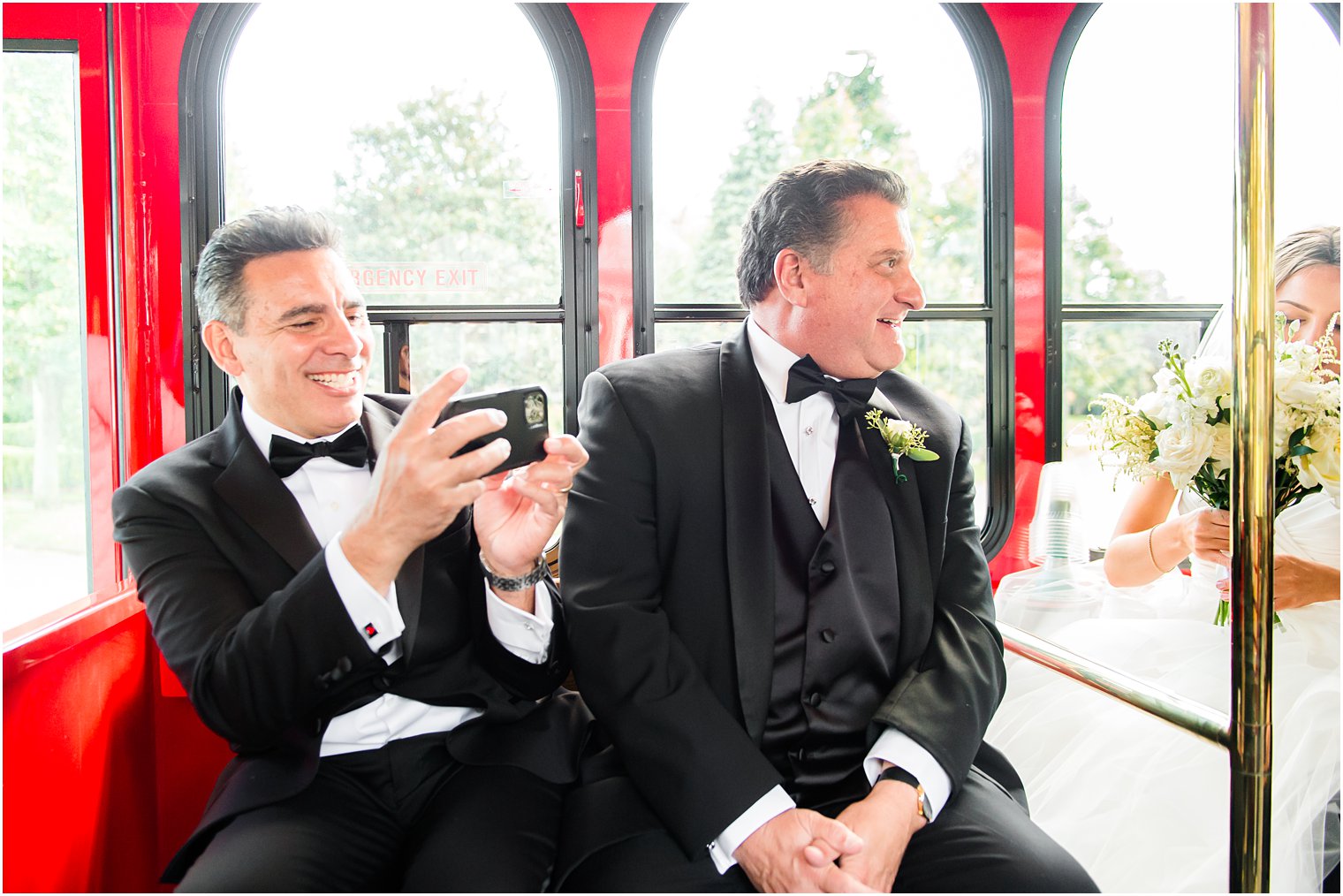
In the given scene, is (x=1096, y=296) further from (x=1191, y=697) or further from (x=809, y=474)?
(x=809, y=474)

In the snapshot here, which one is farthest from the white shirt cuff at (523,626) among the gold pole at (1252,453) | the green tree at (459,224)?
the green tree at (459,224)

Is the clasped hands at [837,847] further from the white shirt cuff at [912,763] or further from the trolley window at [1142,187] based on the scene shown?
the trolley window at [1142,187]

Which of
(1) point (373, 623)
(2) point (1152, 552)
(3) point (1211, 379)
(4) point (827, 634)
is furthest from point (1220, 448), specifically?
(1) point (373, 623)

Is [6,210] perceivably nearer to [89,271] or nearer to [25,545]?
[89,271]

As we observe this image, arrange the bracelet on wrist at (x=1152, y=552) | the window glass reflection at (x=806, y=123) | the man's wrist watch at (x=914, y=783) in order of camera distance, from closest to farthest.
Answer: the man's wrist watch at (x=914, y=783)
the bracelet on wrist at (x=1152, y=552)
the window glass reflection at (x=806, y=123)

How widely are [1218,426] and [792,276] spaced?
110cm

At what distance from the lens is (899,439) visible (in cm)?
197

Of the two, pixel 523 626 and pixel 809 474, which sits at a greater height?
pixel 809 474

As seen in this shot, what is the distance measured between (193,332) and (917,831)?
2.72 metres

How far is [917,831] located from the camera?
70.0 inches

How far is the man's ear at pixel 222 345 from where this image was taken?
1.96 metres

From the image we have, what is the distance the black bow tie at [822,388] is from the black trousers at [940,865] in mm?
898

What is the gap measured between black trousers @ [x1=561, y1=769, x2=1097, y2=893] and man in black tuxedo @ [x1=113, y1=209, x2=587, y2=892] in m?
0.17

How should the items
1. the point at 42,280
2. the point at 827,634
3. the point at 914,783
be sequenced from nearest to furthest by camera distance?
1. the point at 914,783
2. the point at 827,634
3. the point at 42,280
